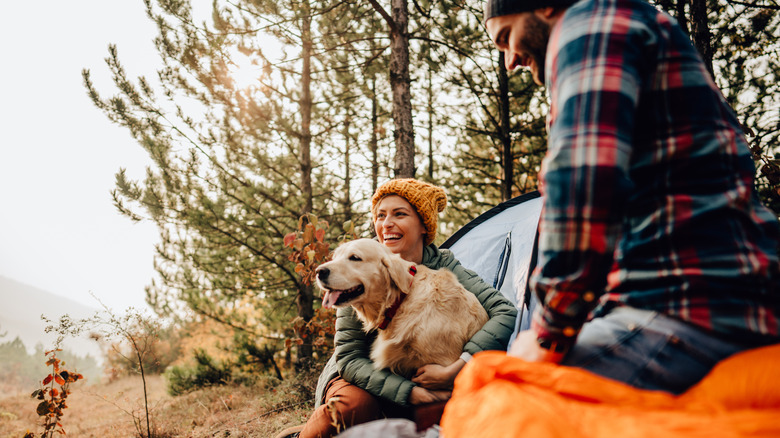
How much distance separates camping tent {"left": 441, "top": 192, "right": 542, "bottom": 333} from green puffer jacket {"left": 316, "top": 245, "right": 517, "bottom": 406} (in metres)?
0.47

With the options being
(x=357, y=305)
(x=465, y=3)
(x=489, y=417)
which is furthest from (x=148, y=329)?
(x=465, y=3)

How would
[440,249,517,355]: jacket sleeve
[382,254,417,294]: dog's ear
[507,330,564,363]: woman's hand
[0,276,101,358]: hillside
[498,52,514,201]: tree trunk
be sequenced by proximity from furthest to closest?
[0,276,101,358]: hillside, [498,52,514,201]: tree trunk, [382,254,417,294]: dog's ear, [440,249,517,355]: jacket sleeve, [507,330,564,363]: woman's hand

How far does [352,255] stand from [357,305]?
0.31 meters

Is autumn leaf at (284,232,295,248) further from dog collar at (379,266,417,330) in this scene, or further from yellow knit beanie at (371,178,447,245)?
dog collar at (379,266,417,330)

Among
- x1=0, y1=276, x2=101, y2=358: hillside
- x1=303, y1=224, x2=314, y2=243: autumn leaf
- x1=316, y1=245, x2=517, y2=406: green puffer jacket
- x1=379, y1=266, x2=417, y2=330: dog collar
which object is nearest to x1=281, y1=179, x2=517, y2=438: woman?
x1=316, y1=245, x2=517, y2=406: green puffer jacket

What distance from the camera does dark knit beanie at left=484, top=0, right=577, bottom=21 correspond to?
3.19 ft

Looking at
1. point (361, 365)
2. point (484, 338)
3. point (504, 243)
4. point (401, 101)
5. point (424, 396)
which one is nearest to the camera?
point (424, 396)

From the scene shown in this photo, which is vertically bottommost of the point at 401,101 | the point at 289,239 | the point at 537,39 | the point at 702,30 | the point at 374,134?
the point at 289,239

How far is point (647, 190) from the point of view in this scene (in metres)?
0.85

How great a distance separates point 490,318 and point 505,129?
589cm

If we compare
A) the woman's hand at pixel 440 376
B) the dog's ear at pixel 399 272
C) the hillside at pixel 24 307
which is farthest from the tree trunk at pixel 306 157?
the hillside at pixel 24 307

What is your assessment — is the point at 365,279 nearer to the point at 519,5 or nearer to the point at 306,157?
Result: the point at 519,5

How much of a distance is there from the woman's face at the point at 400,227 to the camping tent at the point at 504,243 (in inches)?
31.2

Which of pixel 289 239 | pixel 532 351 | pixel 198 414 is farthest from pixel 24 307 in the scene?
pixel 532 351
